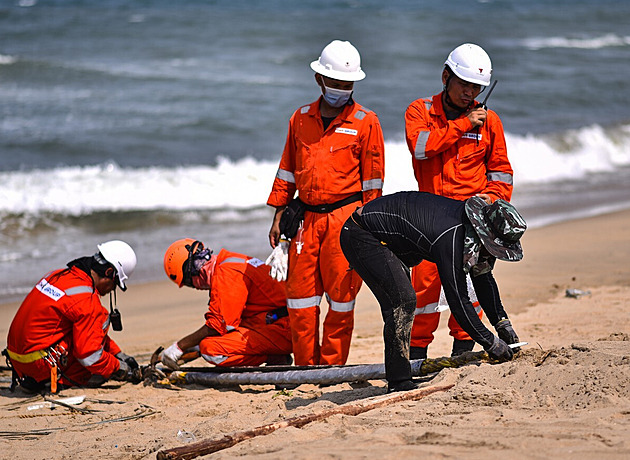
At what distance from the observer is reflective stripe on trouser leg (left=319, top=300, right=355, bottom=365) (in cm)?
594

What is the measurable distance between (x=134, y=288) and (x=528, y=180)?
7895mm

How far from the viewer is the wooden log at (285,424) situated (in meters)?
4.21

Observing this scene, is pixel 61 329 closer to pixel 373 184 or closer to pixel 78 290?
pixel 78 290

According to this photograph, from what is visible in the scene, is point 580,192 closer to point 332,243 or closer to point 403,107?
point 403,107

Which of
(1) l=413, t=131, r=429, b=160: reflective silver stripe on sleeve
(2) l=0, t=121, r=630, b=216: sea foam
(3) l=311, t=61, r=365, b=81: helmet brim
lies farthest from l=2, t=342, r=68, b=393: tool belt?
(2) l=0, t=121, r=630, b=216: sea foam

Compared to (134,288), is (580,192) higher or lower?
higher

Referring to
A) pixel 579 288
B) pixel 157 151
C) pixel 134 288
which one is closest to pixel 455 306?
pixel 579 288

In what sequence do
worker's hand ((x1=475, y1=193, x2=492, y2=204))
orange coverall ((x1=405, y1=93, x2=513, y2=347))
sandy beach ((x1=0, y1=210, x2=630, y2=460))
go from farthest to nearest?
orange coverall ((x1=405, y1=93, x2=513, y2=347)) < worker's hand ((x1=475, y1=193, x2=492, y2=204)) < sandy beach ((x1=0, y1=210, x2=630, y2=460))

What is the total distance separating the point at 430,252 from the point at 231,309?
212 cm

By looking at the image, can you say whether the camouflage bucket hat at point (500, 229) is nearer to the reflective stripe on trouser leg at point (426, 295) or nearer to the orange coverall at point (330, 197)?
the reflective stripe on trouser leg at point (426, 295)

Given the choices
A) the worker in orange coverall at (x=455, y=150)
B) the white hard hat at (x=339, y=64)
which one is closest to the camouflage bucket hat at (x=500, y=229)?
the worker in orange coverall at (x=455, y=150)

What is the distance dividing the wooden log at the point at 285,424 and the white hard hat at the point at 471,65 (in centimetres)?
203

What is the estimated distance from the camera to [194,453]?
420 cm

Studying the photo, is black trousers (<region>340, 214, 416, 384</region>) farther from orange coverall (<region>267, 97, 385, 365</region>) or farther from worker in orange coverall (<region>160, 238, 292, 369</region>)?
worker in orange coverall (<region>160, 238, 292, 369</region>)
